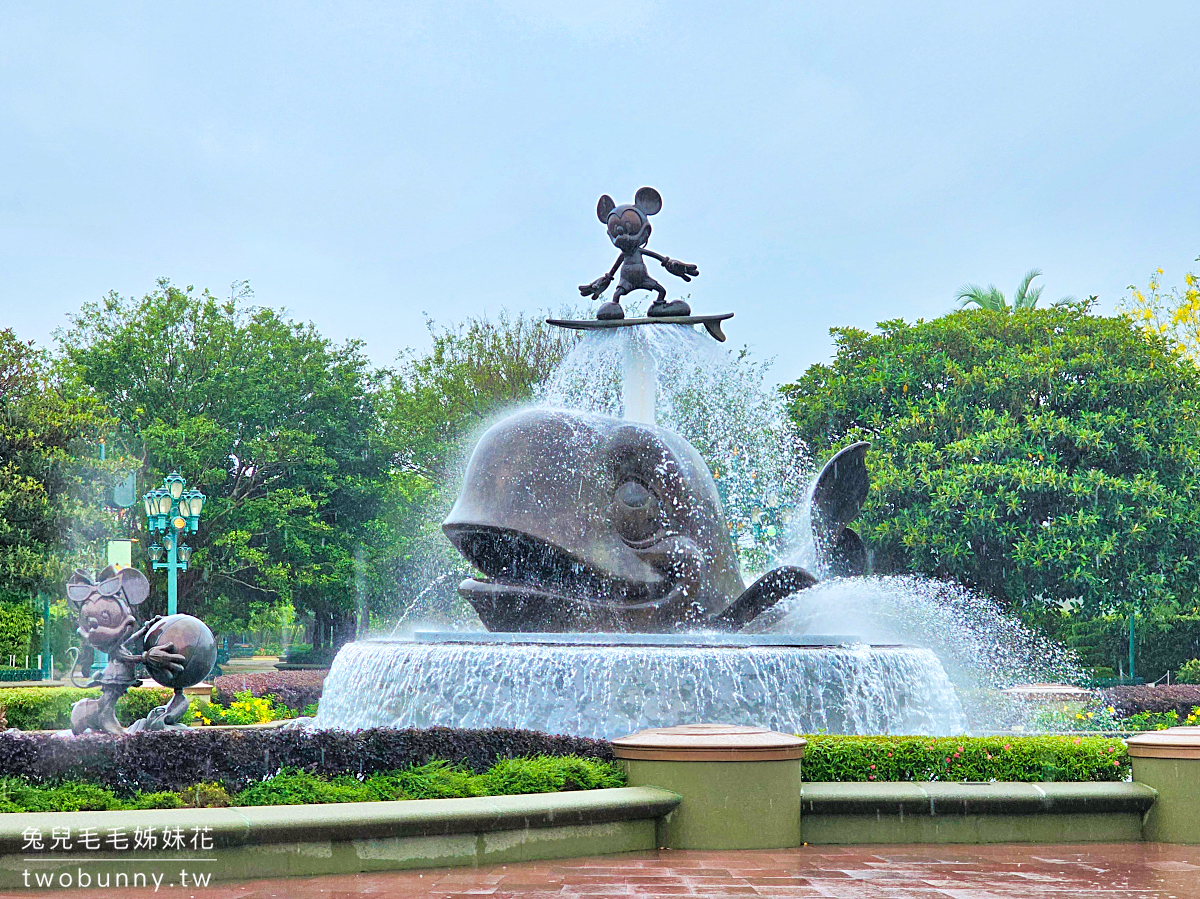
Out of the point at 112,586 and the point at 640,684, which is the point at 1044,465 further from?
the point at 112,586

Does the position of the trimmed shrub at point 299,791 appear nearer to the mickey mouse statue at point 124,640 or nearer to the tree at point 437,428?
the mickey mouse statue at point 124,640

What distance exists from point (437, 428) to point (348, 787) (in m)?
31.4

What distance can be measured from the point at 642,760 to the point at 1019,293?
3161 centimetres

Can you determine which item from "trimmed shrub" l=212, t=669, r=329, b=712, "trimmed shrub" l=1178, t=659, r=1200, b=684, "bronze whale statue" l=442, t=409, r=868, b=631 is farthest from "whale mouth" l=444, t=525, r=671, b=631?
"trimmed shrub" l=1178, t=659, r=1200, b=684

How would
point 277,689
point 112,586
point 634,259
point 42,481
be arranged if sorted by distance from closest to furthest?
1. point 112,586
2. point 634,259
3. point 277,689
4. point 42,481

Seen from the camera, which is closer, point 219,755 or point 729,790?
point 219,755

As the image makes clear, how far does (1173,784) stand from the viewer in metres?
9.88

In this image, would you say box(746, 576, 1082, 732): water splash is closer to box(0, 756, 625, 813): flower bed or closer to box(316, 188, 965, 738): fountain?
box(316, 188, 965, 738): fountain

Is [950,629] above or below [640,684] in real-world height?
above

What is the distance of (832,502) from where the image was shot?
16047 mm

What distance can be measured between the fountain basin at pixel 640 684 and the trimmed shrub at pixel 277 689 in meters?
8.72

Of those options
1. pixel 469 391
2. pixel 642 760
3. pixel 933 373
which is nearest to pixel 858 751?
pixel 642 760

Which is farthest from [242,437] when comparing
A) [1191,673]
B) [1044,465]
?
[1191,673]

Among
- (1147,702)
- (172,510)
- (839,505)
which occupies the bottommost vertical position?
(1147,702)
